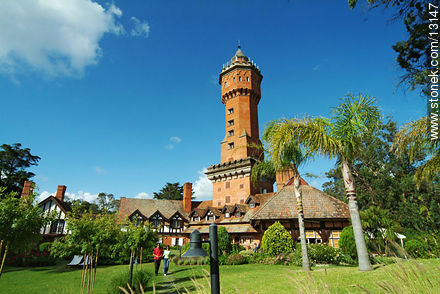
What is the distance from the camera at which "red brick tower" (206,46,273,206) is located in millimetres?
37031

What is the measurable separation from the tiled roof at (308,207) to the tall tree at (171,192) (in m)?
42.6

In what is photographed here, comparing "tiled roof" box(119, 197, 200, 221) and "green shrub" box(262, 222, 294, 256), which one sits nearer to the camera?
"green shrub" box(262, 222, 294, 256)

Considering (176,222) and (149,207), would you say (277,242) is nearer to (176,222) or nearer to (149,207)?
(176,222)

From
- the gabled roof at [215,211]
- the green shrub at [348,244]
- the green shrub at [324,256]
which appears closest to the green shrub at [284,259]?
the green shrub at [324,256]

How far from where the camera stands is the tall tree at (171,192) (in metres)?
65.5

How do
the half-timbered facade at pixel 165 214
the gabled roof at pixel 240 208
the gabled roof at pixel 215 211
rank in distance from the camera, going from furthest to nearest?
the half-timbered facade at pixel 165 214 → the gabled roof at pixel 215 211 → the gabled roof at pixel 240 208

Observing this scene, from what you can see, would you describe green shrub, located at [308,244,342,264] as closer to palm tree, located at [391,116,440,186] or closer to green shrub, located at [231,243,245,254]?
palm tree, located at [391,116,440,186]

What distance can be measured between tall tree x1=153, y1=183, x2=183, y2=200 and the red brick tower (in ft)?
90.3

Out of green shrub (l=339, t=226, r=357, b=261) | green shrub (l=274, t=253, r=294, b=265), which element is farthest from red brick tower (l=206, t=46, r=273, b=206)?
green shrub (l=339, t=226, r=357, b=261)

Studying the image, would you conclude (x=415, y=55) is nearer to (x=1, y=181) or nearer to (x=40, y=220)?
(x=40, y=220)

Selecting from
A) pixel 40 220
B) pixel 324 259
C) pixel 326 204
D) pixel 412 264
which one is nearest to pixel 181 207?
pixel 326 204

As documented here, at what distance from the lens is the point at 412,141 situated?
945 centimetres

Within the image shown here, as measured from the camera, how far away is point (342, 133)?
11.8 metres

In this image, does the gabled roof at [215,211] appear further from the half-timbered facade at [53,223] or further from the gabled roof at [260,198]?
the half-timbered facade at [53,223]
